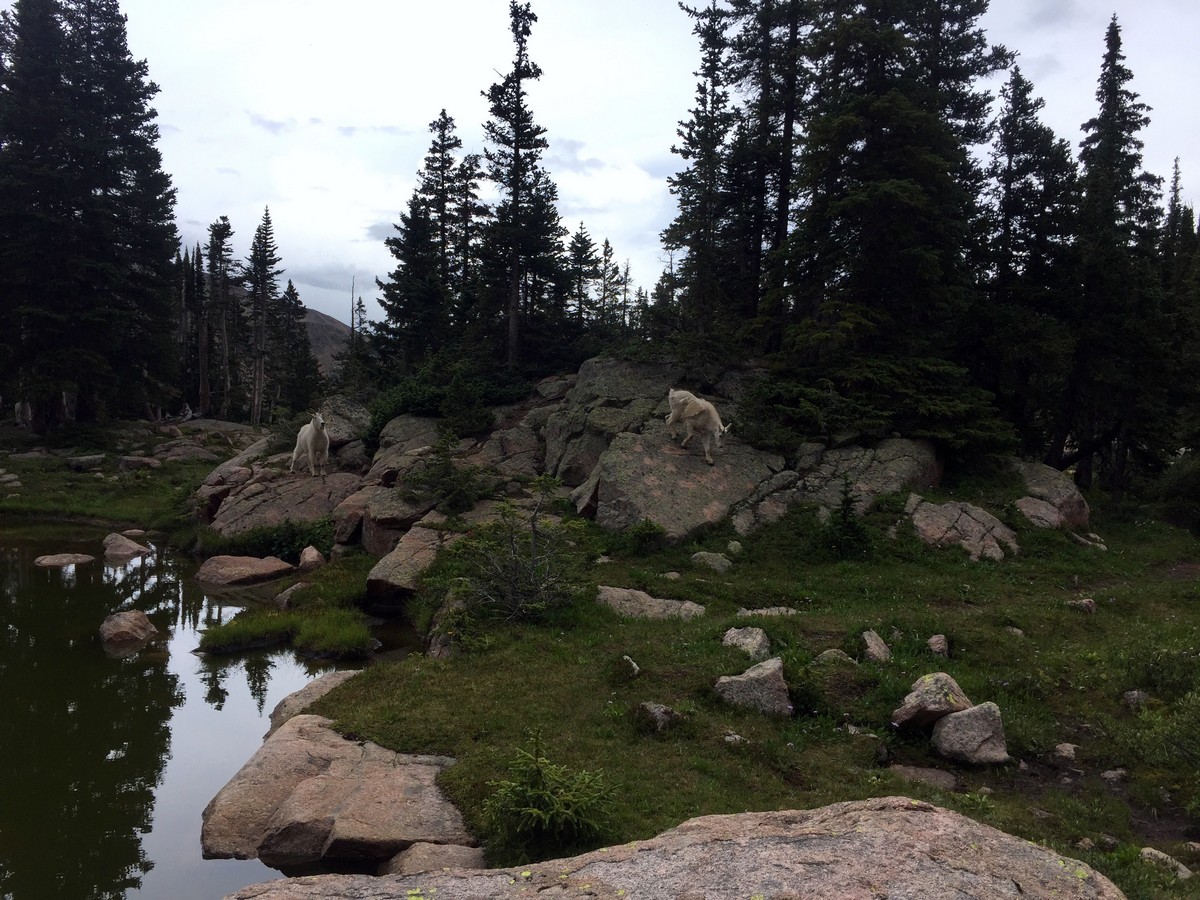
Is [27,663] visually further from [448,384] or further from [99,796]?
[448,384]

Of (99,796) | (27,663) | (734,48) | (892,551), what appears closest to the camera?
(99,796)

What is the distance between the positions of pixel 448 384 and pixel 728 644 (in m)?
19.9

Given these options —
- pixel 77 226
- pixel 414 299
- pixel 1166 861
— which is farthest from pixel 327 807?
pixel 77 226

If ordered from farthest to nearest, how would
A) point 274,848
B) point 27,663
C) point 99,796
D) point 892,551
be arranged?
point 892,551 → point 27,663 → point 99,796 → point 274,848

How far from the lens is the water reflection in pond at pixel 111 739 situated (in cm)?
783

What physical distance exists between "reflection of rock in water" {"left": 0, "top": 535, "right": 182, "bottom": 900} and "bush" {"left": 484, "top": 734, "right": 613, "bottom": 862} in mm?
4469

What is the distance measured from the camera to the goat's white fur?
2501 centimetres

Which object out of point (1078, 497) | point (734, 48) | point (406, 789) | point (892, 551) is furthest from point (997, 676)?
point (734, 48)

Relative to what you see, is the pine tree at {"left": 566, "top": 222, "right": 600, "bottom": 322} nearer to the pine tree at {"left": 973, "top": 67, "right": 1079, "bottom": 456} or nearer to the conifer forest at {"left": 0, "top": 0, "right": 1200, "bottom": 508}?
the conifer forest at {"left": 0, "top": 0, "right": 1200, "bottom": 508}

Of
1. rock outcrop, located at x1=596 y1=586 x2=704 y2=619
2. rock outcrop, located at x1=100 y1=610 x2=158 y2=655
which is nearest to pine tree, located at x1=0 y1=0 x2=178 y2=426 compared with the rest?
rock outcrop, located at x1=100 y1=610 x2=158 y2=655

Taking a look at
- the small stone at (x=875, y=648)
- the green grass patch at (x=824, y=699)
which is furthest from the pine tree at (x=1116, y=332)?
the small stone at (x=875, y=648)

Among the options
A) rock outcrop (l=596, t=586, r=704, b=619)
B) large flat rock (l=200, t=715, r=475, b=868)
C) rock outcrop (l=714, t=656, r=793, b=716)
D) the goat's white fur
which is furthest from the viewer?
the goat's white fur

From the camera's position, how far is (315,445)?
25297mm

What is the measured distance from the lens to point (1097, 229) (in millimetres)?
24891
